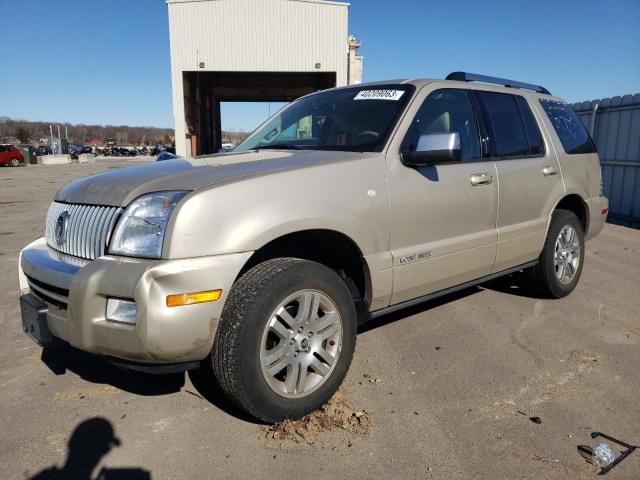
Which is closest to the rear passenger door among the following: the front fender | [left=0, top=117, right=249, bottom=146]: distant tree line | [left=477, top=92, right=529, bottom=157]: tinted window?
[left=477, top=92, right=529, bottom=157]: tinted window

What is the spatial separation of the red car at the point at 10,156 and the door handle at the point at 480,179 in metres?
45.7

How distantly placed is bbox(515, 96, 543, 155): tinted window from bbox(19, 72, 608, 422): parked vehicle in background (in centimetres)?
24

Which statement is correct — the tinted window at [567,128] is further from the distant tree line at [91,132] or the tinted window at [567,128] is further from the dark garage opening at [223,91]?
the distant tree line at [91,132]

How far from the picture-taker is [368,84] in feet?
12.2

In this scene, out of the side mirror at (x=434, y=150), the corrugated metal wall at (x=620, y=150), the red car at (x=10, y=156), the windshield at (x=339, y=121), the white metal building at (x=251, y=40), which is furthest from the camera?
the red car at (x=10, y=156)

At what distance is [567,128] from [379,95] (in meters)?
2.36

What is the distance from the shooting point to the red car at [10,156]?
40.4 meters

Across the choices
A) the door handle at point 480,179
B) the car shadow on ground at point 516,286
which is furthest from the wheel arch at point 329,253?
the car shadow on ground at point 516,286

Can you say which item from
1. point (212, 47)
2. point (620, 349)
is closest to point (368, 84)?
point (620, 349)

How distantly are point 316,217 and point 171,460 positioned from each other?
1.38m

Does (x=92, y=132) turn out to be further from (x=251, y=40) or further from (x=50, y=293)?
(x=50, y=293)

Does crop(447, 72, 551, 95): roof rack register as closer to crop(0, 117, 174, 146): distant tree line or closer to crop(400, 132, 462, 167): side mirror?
crop(400, 132, 462, 167): side mirror

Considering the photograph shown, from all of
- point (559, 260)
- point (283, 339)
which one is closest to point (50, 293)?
point (283, 339)

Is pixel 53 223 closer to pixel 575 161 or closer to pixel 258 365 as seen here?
pixel 258 365
